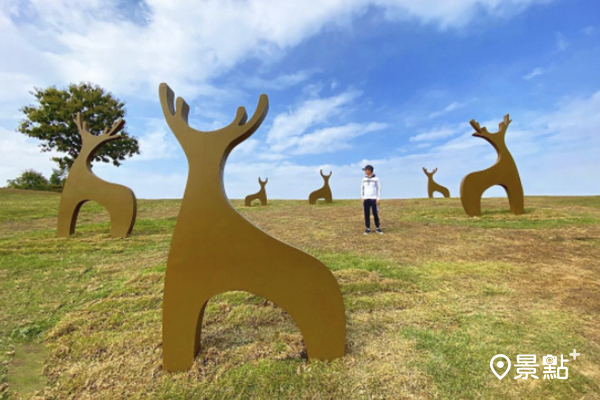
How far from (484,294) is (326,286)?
2.53 meters

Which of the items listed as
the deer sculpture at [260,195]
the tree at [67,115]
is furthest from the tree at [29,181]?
the deer sculpture at [260,195]

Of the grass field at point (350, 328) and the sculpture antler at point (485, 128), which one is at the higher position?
the sculpture antler at point (485, 128)

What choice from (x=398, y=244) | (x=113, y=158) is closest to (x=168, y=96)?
(x=398, y=244)

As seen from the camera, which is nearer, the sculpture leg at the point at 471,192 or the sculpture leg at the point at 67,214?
the sculpture leg at the point at 67,214

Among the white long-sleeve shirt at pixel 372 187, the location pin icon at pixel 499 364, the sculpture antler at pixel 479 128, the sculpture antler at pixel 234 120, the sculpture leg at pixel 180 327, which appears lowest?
the location pin icon at pixel 499 364

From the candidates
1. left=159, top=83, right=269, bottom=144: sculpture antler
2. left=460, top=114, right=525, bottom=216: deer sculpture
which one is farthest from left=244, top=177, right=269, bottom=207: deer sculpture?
left=159, top=83, right=269, bottom=144: sculpture antler

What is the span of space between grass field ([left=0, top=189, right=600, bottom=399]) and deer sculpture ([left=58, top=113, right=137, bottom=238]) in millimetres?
1895

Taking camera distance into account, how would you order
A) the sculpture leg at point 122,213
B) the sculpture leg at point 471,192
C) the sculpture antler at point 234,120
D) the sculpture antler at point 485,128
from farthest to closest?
the sculpture antler at point 485,128, the sculpture leg at point 471,192, the sculpture leg at point 122,213, the sculpture antler at point 234,120

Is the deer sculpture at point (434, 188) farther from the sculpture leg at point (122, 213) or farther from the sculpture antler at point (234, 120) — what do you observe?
the sculpture antler at point (234, 120)

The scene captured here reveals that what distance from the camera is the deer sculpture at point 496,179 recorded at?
31.4 feet

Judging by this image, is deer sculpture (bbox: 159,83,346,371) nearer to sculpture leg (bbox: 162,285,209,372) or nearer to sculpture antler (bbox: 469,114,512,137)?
sculpture leg (bbox: 162,285,209,372)

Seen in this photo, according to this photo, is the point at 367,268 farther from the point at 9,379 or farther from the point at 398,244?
the point at 9,379

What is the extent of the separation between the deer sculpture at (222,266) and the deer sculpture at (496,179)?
29.1ft

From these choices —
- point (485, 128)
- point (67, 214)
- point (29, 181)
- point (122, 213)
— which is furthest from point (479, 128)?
point (29, 181)
